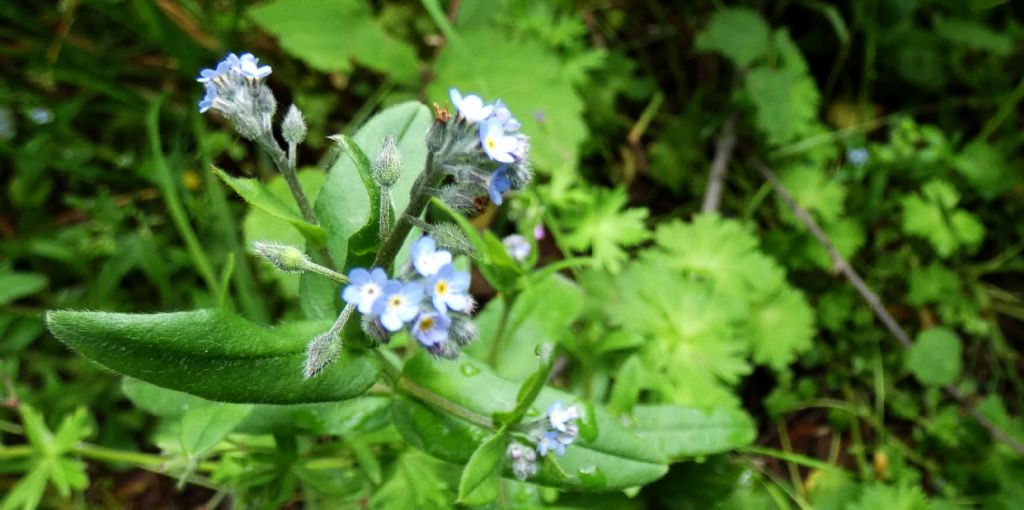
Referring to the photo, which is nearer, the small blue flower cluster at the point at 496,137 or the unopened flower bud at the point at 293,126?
the small blue flower cluster at the point at 496,137

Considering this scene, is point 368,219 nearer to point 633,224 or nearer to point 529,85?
point 633,224

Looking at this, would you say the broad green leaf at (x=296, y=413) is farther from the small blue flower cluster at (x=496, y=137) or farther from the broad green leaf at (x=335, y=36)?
the broad green leaf at (x=335, y=36)

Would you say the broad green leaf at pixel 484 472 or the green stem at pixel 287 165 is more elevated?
the green stem at pixel 287 165

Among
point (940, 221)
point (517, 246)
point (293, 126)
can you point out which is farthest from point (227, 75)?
point (940, 221)

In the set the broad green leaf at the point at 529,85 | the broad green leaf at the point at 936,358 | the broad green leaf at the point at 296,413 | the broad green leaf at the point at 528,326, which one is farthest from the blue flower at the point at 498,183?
the broad green leaf at the point at 936,358

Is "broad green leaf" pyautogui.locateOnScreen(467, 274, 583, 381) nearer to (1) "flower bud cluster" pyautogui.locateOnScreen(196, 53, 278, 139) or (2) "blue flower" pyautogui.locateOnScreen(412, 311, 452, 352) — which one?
(2) "blue flower" pyautogui.locateOnScreen(412, 311, 452, 352)

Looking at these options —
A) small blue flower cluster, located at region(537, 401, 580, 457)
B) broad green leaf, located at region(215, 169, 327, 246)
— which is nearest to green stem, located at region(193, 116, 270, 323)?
broad green leaf, located at region(215, 169, 327, 246)

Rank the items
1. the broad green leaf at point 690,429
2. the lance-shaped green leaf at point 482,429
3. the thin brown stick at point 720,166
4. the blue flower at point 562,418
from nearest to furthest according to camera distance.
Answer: the blue flower at point 562,418 → the lance-shaped green leaf at point 482,429 → the broad green leaf at point 690,429 → the thin brown stick at point 720,166
